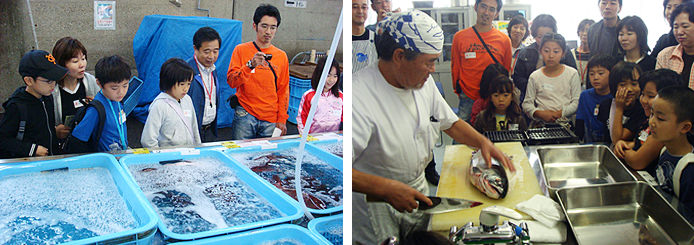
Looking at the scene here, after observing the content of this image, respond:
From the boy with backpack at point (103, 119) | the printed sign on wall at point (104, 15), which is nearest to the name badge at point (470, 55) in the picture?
the boy with backpack at point (103, 119)

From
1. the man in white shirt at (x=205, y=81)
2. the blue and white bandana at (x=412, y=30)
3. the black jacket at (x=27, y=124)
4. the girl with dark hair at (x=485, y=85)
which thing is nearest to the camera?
the blue and white bandana at (x=412, y=30)

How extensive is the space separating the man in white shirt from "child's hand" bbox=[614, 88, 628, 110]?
2457 mm

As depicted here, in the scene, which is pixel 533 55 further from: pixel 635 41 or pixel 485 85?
pixel 635 41

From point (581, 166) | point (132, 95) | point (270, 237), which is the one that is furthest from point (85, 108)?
point (581, 166)

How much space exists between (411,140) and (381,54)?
0.54 ft

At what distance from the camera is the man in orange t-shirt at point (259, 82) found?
3059 millimetres

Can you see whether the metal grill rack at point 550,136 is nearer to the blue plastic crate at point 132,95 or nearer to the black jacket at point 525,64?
the black jacket at point 525,64

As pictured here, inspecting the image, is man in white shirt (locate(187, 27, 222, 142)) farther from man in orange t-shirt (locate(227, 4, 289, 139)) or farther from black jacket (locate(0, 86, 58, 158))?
black jacket (locate(0, 86, 58, 158))

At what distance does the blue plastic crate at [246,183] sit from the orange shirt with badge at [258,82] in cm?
88

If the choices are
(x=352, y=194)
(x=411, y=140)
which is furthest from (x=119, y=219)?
(x=411, y=140)

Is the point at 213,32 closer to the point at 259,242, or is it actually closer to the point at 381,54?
the point at 259,242

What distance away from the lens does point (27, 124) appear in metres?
2.47

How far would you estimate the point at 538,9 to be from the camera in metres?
0.94

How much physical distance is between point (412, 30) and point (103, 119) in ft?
7.43
